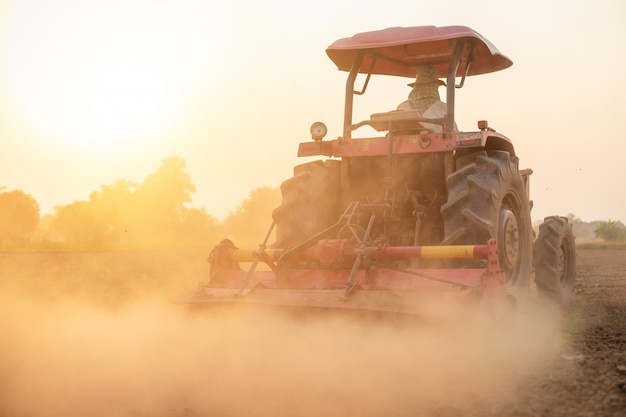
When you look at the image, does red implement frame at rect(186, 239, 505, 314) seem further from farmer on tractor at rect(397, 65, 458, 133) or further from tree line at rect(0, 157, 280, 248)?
tree line at rect(0, 157, 280, 248)

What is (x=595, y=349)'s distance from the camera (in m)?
5.00

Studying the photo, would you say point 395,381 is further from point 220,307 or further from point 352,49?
point 352,49

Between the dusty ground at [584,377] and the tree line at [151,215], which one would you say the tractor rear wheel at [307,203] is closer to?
the dusty ground at [584,377]

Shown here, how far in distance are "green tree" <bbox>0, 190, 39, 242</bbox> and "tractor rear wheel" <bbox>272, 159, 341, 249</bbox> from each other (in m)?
42.2

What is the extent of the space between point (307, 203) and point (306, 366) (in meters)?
2.02

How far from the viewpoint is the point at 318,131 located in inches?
238

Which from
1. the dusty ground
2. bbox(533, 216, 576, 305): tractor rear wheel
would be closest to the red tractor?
bbox(533, 216, 576, 305): tractor rear wheel

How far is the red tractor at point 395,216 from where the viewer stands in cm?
498

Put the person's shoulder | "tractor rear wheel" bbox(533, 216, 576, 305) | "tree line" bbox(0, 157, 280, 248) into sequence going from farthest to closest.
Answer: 1. "tree line" bbox(0, 157, 280, 248)
2. "tractor rear wheel" bbox(533, 216, 576, 305)
3. the person's shoulder

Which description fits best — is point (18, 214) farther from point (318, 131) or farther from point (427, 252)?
point (427, 252)

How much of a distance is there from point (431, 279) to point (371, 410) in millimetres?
1548

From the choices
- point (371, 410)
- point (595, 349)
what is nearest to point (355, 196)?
point (595, 349)

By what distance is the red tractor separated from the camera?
4984mm

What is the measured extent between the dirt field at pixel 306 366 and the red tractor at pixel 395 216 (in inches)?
9.1
